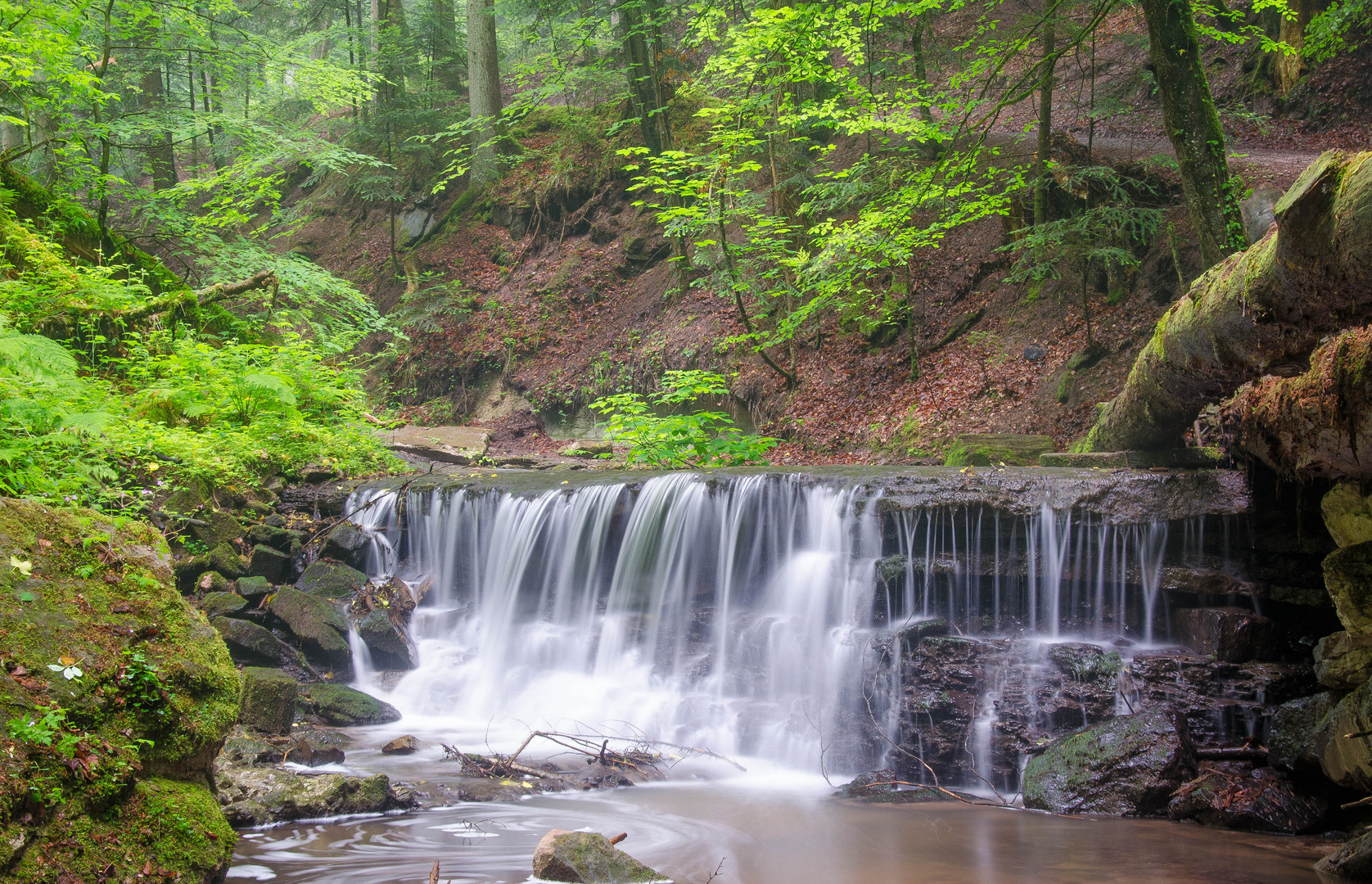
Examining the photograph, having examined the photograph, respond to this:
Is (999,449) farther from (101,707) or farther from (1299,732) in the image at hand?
(101,707)

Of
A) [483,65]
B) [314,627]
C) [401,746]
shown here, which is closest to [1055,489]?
[401,746]

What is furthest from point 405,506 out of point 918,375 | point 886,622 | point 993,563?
point 918,375

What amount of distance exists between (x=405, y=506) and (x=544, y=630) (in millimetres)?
2635

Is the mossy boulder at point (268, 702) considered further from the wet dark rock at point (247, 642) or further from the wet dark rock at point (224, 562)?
the wet dark rock at point (224, 562)

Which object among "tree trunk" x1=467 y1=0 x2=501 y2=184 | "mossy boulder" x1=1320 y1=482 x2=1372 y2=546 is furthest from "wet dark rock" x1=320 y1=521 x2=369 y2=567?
"tree trunk" x1=467 y1=0 x2=501 y2=184

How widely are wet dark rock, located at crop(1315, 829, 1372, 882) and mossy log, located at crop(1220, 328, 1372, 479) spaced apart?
2094mm

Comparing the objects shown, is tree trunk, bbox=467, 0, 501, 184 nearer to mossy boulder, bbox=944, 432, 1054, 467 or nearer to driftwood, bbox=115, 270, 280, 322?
driftwood, bbox=115, 270, 280, 322

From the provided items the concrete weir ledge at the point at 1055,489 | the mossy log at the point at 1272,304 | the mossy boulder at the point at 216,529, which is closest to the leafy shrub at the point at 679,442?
the concrete weir ledge at the point at 1055,489

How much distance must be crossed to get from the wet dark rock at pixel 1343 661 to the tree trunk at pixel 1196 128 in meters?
3.57

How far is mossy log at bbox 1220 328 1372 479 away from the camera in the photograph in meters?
4.35

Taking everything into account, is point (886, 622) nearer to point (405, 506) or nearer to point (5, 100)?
point (405, 506)

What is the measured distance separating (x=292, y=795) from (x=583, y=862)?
1.95 metres

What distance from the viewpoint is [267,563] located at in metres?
8.25

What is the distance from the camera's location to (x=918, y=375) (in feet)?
40.9
